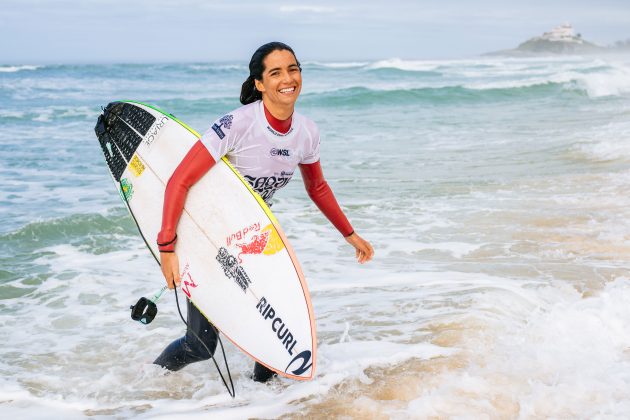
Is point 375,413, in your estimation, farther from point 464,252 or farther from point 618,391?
point 464,252

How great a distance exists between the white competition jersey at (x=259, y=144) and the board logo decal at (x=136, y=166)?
690 mm

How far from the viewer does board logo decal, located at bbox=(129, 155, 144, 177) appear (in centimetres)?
368

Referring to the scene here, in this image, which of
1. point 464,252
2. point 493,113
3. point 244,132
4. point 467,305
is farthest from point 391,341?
point 493,113

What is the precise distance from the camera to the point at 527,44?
401 ft

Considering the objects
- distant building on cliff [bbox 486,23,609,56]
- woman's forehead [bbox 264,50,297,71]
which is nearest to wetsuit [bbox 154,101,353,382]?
woman's forehead [bbox 264,50,297,71]

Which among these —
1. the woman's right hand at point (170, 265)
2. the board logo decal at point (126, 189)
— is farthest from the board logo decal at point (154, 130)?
the woman's right hand at point (170, 265)

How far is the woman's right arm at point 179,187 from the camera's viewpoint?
307 centimetres

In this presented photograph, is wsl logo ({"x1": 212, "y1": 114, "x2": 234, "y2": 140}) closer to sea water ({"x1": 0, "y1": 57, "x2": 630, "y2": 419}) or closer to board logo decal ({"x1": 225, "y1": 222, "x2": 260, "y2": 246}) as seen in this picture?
board logo decal ({"x1": 225, "y1": 222, "x2": 260, "y2": 246})

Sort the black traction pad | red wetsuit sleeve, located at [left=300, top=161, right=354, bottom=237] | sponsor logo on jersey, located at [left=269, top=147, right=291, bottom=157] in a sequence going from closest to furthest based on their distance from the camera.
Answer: sponsor logo on jersey, located at [left=269, top=147, right=291, bottom=157] → red wetsuit sleeve, located at [left=300, top=161, right=354, bottom=237] → the black traction pad

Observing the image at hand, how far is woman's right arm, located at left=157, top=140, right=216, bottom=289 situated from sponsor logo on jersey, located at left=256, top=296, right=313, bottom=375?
52cm

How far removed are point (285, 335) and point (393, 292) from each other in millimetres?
2143

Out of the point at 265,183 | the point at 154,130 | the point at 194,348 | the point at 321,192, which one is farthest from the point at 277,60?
the point at 194,348

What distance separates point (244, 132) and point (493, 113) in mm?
19050

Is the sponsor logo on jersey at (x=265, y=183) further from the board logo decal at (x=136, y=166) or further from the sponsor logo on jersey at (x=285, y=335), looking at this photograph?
the board logo decal at (x=136, y=166)
